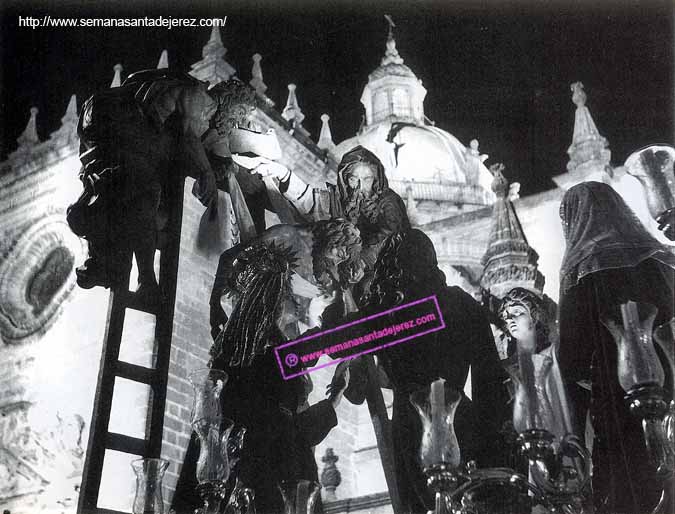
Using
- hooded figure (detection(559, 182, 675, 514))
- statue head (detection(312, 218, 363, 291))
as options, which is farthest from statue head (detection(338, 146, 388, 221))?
hooded figure (detection(559, 182, 675, 514))

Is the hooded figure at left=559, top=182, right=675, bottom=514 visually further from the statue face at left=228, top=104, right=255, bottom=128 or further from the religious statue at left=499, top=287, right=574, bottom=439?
the statue face at left=228, top=104, right=255, bottom=128

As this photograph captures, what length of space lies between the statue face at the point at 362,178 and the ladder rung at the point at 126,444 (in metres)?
2.14

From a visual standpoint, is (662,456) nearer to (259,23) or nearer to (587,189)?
(587,189)

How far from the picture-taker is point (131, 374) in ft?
18.9

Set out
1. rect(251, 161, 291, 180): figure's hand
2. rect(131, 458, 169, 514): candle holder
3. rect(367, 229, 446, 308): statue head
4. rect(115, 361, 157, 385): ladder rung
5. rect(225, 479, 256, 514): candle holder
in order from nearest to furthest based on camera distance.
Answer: rect(131, 458, 169, 514): candle holder, rect(225, 479, 256, 514): candle holder, rect(115, 361, 157, 385): ladder rung, rect(367, 229, 446, 308): statue head, rect(251, 161, 291, 180): figure's hand

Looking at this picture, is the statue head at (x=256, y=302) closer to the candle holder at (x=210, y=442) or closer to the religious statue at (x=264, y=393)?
the religious statue at (x=264, y=393)

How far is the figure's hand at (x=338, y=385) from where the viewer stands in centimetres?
575

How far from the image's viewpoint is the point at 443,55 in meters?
6.38

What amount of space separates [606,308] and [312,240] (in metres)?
1.97

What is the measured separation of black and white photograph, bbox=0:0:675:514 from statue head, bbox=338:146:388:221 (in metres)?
0.02

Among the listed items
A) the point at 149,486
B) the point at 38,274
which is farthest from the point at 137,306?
the point at 149,486

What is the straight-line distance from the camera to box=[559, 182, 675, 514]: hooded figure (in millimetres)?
4949

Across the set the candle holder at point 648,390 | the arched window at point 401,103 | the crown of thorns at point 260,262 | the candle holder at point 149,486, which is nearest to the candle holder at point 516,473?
the candle holder at point 648,390

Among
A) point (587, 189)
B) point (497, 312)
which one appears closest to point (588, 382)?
point (497, 312)
